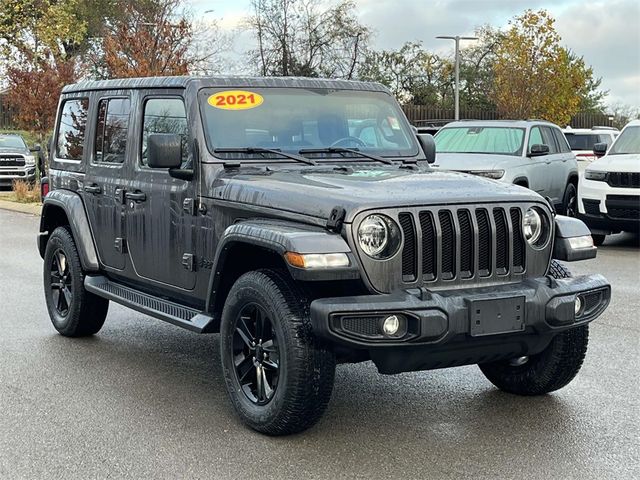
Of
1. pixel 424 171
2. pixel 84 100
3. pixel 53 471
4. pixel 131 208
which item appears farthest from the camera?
pixel 84 100

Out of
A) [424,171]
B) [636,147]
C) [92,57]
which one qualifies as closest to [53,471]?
[424,171]

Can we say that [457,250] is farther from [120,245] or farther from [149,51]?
[149,51]

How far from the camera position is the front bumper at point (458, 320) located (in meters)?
4.44

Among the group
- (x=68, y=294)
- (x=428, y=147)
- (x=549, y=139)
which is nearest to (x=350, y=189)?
(x=428, y=147)

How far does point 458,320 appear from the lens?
452cm

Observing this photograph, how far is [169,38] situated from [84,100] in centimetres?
2051

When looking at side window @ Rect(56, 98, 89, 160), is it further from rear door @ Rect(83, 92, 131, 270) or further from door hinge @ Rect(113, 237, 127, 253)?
door hinge @ Rect(113, 237, 127, 253)

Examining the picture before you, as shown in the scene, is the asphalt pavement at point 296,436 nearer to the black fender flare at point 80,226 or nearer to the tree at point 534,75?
the black fender flare at point 80,226

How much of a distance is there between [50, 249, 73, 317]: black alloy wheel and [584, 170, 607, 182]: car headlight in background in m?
8.54

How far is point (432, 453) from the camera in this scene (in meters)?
4.77

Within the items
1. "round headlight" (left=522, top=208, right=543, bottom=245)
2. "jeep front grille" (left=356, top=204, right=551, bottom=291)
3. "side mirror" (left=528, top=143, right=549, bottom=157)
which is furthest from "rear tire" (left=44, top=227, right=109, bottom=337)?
"side mirror" (left=528, top=143, right=549, bottom=157)

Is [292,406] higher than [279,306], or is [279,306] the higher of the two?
[279,306]

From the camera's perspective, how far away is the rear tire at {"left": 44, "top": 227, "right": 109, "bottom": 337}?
23.6 feet

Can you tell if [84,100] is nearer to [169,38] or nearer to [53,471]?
[53,471]
